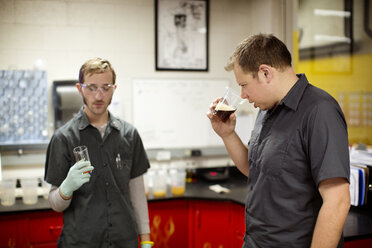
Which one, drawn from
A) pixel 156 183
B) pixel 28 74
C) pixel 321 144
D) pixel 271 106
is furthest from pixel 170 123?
pixel 321 144

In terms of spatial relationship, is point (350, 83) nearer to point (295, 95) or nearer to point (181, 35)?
point (181, 35)

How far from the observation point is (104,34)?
3311 mm

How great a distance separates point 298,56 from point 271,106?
214 cm

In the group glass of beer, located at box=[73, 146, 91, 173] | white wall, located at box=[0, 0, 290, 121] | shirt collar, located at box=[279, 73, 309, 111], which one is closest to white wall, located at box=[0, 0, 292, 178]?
white wall, located at box=[0, 0, 290, 121]

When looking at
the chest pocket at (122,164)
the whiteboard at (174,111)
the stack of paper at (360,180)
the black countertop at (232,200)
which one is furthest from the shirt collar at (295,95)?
the whiteboard at (174,111)

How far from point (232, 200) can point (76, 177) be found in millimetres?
1573

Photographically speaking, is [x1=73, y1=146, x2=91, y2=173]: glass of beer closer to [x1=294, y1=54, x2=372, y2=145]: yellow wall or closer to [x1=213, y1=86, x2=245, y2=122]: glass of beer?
[x1=213, y1=86, x2=245, y2=122]: glass of beer

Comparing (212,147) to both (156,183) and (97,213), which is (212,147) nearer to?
(156,183)

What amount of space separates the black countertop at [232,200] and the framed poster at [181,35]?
4.08ft

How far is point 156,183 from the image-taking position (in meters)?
2.98

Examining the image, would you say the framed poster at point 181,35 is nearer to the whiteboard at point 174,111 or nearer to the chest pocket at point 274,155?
the whiteboard at point 174,111

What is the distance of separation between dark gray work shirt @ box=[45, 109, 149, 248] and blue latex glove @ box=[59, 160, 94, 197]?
124 millimetres

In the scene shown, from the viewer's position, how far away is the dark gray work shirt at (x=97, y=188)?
173cm

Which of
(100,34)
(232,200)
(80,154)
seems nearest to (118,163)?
(80,154)
